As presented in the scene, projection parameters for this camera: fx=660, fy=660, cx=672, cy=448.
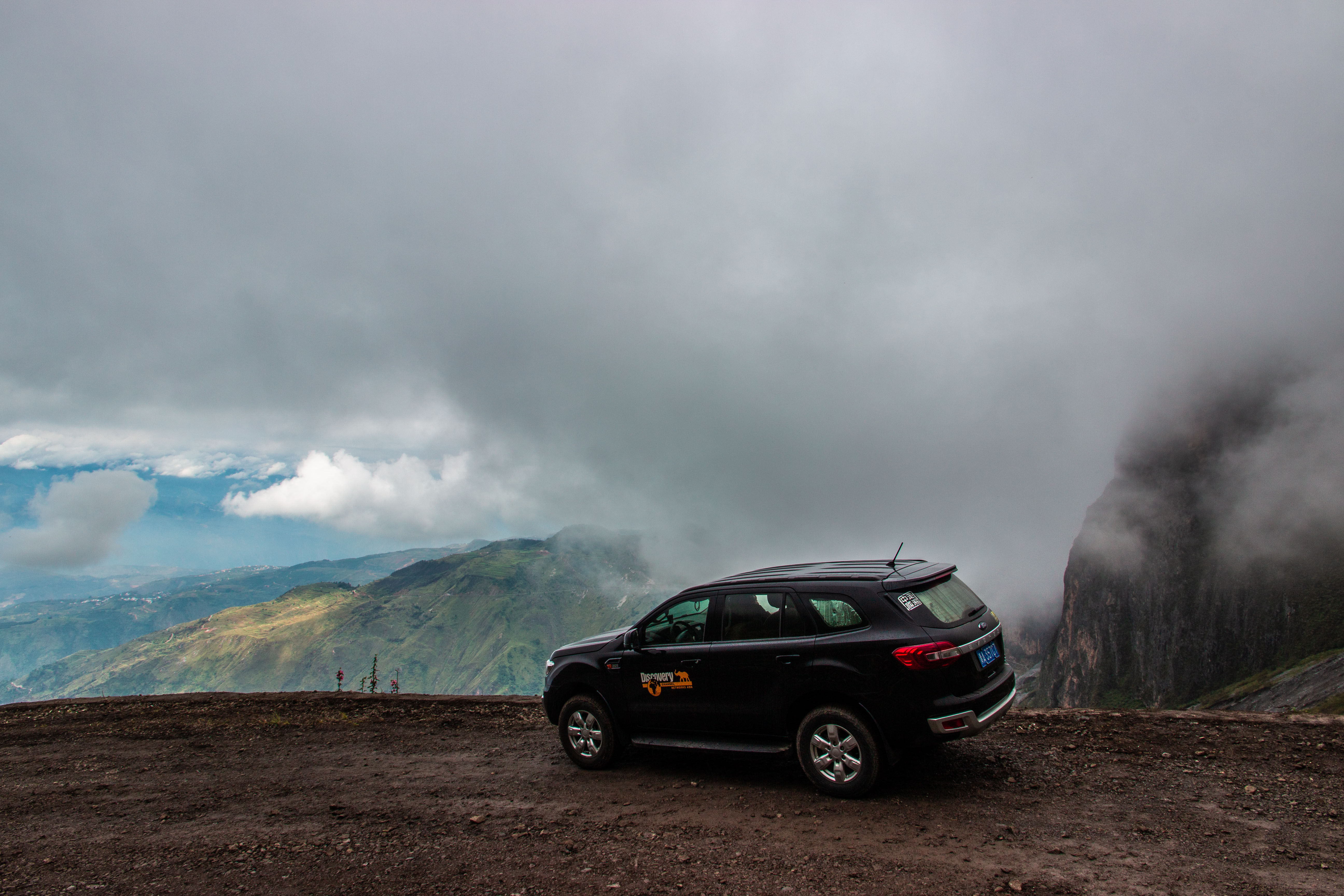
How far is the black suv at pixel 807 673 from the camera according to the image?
6.22m

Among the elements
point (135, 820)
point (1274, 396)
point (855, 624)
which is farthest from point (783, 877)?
point (1274, 396)

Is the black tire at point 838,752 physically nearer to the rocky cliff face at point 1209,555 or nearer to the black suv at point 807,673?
the black suv at point 807,673

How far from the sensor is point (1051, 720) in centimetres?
907

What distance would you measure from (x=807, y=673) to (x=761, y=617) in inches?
31.0

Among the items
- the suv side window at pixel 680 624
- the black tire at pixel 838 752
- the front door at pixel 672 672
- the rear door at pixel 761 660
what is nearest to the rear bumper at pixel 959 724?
the black tire at pixel 838 752

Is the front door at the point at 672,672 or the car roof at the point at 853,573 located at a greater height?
the car roof at the point at 853,573

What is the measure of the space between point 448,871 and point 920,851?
402 centimetres

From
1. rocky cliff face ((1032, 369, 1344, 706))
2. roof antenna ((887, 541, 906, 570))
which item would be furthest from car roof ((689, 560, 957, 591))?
rocky cliff face ((1032, 369, 1344, 706))

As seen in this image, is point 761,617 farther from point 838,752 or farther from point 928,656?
point 928,656

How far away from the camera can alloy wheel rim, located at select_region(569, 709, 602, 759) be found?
8156 mm

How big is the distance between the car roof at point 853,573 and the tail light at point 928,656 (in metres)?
0.68

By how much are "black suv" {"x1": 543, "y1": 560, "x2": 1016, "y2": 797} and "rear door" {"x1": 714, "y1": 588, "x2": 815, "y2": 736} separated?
1 centimetres

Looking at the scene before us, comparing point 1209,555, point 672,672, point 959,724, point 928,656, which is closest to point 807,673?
point 928,656

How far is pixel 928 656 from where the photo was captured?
6.11 metres
